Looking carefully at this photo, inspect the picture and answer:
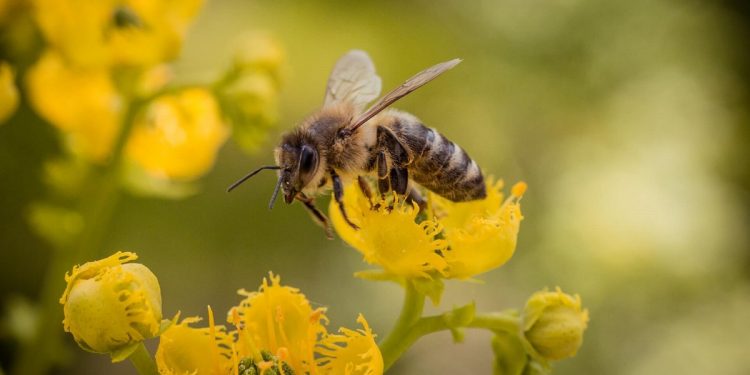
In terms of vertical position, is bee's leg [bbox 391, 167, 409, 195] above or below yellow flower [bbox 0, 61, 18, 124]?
above

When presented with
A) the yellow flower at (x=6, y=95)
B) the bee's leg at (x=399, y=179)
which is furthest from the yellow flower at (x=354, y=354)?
the yellow flower at (x=6, y=95)

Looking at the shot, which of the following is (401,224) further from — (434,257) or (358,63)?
(358,63)

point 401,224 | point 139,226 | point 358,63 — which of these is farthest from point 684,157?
point 401,224

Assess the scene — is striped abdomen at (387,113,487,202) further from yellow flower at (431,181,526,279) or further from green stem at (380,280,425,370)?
green stem at (380,280,425,370)

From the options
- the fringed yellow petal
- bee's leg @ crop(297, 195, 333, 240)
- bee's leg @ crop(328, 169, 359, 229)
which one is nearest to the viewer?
the fringed yellow petal

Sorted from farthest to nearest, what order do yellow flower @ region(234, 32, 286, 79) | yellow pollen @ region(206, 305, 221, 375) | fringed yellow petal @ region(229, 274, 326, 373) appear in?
yellow flower @ region(234, 32, 286, 79)
fringed yellow petal @ region(229, 274, 326, 373)
yellow pollen @ region(206, 305, 221, 375)

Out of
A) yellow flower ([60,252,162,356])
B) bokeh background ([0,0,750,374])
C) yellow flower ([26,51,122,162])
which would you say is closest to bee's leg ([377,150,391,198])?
yellow flower ([60,252,162,356])
